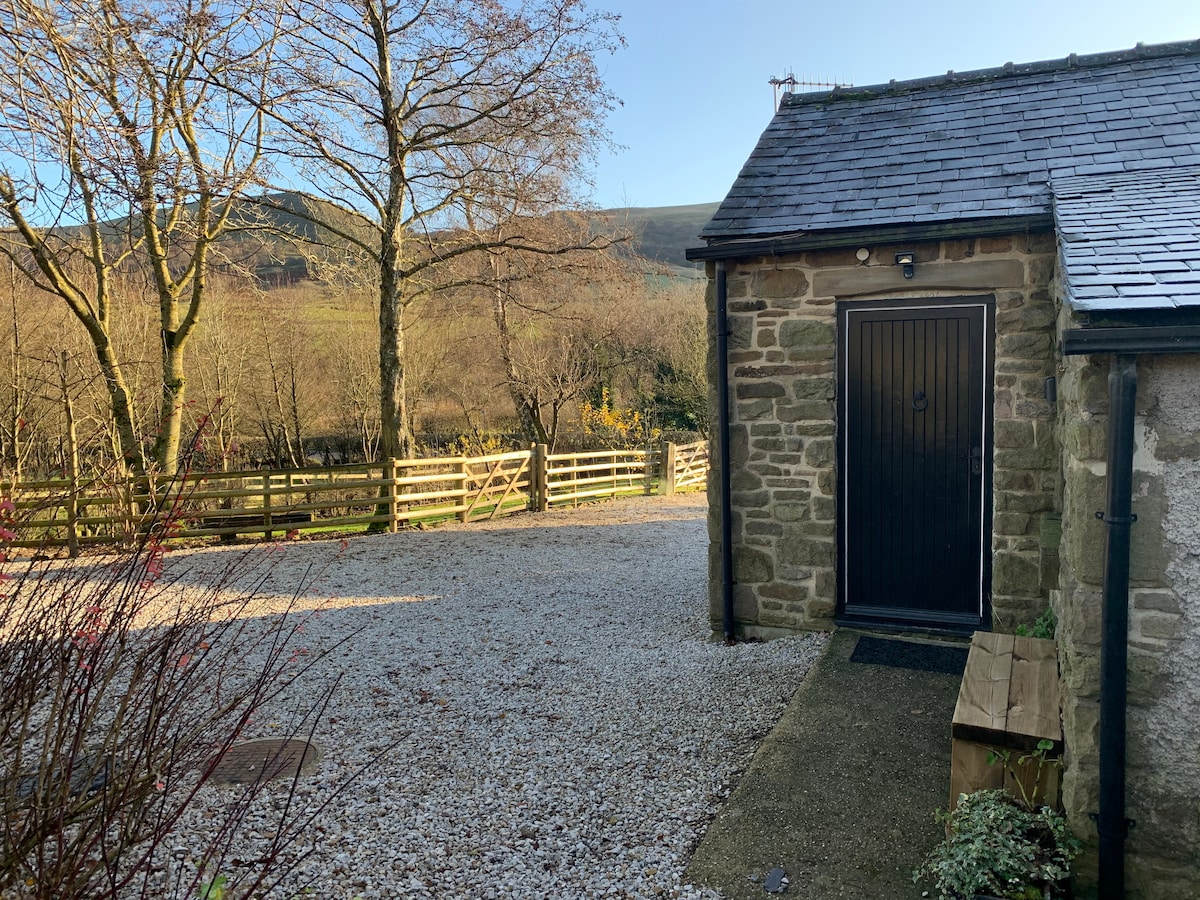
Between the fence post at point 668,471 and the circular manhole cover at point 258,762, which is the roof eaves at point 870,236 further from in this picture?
the fence post at point 668,471

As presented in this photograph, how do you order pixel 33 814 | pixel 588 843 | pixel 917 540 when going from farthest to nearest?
pixel 917 540 → pixel 588 843 → pixel 33 814

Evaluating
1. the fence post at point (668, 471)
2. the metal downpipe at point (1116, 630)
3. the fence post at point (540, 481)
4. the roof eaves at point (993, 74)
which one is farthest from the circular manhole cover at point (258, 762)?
the fence post at point (668, 471)

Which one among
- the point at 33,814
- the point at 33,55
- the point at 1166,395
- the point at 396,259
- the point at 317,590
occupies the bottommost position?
the point at 317,590

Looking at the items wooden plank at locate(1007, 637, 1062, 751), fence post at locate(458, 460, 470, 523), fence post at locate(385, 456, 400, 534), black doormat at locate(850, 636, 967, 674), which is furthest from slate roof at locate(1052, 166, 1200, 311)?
fence post at locate(458, 460, 470, 523)

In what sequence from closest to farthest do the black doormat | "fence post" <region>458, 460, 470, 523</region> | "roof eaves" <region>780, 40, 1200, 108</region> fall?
the black doormat → "roof eaves" <region>780, 40, 1200, 108</region> → "fence post" <region>458, 460, 470, 523</region>

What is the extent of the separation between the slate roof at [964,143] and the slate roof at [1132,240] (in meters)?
0.42

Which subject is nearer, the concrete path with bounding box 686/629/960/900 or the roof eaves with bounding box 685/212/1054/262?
the concrete path with bounding box 686/629/960/900

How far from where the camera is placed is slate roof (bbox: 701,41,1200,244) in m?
4.92

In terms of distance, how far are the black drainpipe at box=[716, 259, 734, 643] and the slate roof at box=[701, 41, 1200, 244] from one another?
488 millimetres

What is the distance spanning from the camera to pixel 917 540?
5.10m

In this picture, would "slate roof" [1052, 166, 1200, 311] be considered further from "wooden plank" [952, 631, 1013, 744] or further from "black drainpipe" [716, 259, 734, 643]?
"black drainpipe" [716, 259, 734, 643]

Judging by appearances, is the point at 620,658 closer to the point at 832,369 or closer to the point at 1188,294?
the point at 832,369

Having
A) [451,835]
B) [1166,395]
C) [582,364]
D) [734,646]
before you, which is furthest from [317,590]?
[582,364]

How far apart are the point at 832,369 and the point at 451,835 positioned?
12.5 feet
